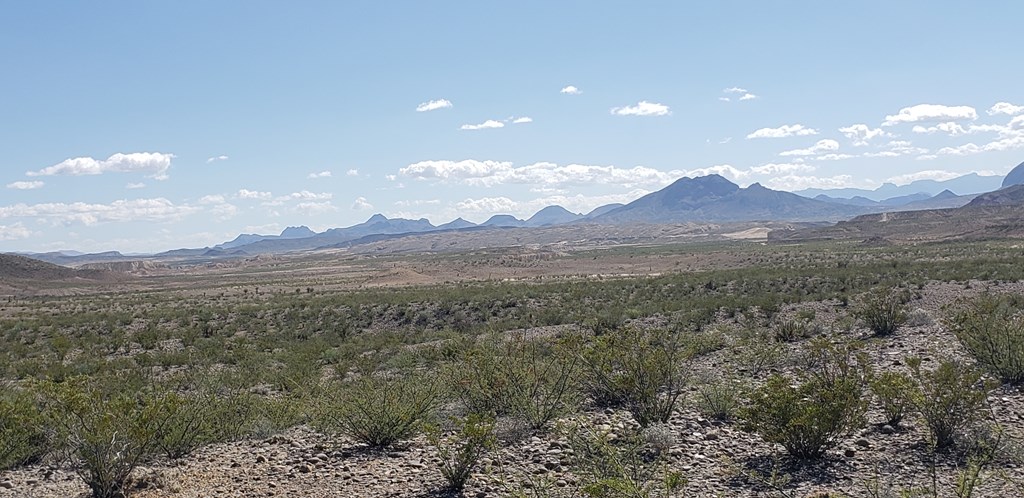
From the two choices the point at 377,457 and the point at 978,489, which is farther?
the point at 377,457

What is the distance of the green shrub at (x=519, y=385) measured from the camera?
10.2 metres

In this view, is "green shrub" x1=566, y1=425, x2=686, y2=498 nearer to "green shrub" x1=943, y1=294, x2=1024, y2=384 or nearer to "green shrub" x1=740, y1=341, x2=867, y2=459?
"green shrub" x1=740, y1=341, x2=867, y2=459

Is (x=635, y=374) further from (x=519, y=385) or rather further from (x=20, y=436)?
(x=20, y=436)

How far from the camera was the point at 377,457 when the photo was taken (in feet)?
29.7

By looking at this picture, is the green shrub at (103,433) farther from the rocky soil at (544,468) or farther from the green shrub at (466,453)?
the green shrub at (466,453)

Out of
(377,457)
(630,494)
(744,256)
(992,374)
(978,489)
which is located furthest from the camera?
(744,256)

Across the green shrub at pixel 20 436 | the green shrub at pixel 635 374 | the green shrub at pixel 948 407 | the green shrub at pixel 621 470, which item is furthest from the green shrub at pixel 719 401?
the green shrub at pixel 20 436

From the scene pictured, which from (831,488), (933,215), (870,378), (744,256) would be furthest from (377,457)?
(933,215)

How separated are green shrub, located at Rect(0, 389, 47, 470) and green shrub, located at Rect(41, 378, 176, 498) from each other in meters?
1.12

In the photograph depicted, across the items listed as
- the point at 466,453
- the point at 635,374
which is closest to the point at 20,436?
the point at 466,453

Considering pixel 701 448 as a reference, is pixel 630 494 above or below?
above

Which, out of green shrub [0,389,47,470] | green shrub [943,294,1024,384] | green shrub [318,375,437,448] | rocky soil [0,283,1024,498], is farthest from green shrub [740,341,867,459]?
green shrub [0,389,47,470]

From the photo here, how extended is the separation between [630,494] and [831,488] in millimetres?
2942

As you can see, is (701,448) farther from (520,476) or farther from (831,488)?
(520,476)
